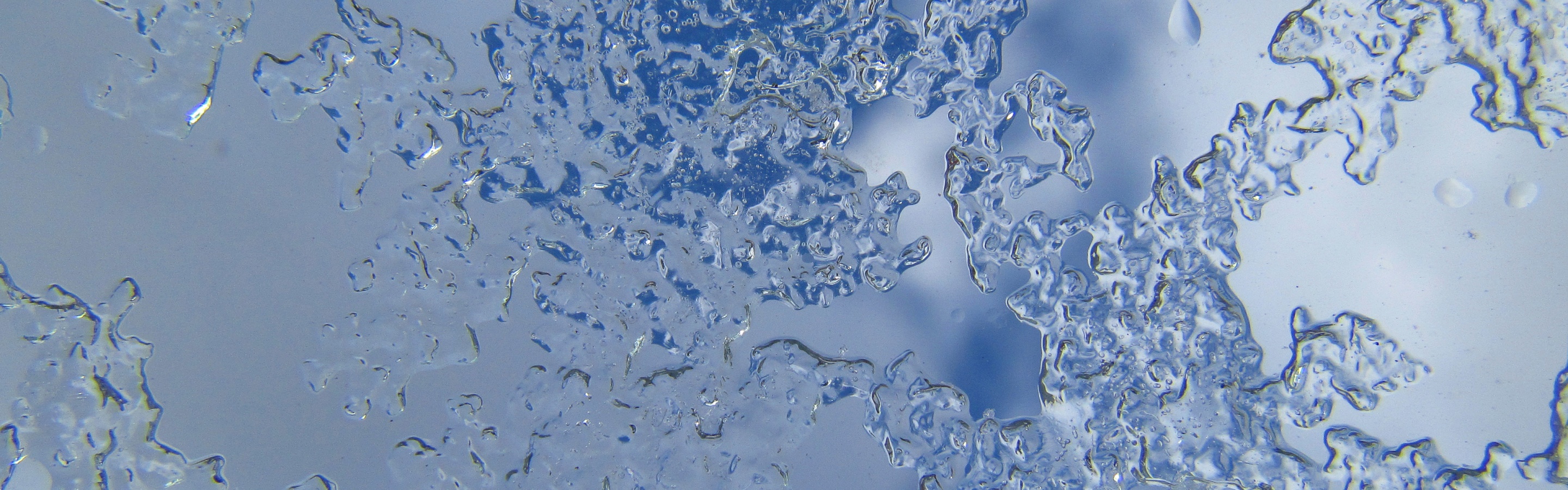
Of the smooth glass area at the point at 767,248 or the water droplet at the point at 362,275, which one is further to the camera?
the water droplet at the point at 362,275

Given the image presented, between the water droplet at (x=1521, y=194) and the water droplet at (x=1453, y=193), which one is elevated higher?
the water droplet at (x=1521, y=194)

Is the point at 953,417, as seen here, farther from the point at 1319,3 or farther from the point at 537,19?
the point at 537,19

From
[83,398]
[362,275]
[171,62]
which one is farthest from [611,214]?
[83,398]

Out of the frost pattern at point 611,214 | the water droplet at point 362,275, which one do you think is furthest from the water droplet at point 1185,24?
the water droplet at point 362,275

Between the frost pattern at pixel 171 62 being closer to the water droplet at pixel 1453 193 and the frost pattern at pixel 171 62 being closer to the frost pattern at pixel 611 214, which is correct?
the frost pattern at pixel 611 214

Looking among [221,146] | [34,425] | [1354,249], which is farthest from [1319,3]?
[34,425]

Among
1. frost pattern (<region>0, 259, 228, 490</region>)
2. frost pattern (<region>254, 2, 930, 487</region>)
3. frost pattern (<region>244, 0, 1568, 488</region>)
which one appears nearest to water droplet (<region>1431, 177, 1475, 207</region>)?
frost pattern (<region>244, 0, 1568, 488</region>)
